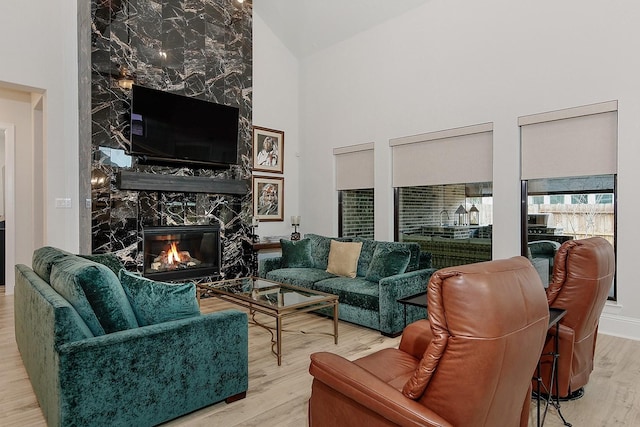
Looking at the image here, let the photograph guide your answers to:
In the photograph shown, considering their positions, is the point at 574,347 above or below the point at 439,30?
below

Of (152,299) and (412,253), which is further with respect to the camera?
(412,253)

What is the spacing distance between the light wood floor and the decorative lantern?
177cm

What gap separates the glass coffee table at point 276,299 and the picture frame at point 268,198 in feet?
7.81

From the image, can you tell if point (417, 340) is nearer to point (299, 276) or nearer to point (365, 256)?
point (365, 256)

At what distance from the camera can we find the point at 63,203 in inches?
197

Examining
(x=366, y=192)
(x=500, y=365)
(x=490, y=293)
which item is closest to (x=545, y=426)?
(x=500, y=365)

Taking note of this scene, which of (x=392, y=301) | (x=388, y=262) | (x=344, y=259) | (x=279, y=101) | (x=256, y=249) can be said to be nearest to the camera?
(x=392, y=301)

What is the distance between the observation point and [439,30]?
200 inches

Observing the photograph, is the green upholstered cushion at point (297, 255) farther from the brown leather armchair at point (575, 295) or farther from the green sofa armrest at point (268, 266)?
the brown leather armchair at point (575, 295)

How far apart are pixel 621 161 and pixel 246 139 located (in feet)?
15.5

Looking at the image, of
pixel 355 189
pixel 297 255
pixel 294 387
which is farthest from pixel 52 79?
pixel 294 387

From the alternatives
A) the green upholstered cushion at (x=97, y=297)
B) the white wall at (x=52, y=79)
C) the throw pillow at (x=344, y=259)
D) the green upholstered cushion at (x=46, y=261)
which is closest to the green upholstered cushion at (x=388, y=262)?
Result: the throw pillow at (x=344, y=259)

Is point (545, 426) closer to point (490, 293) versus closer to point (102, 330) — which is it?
point (490, 293)

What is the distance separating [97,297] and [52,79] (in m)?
4.26
